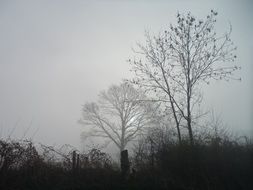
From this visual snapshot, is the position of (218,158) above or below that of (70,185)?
above

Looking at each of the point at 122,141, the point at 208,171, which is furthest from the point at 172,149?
the point at 122,141

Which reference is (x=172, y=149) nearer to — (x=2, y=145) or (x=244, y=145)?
(x=244, y=145)

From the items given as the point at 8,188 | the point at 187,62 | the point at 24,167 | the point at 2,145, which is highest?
the point at 187,62

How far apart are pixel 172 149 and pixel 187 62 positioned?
5657 mm

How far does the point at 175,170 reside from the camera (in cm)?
845

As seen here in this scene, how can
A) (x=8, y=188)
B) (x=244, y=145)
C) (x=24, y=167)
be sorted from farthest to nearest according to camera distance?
(x=244, y=145), (x=24, y=167), (x=8, y=188)

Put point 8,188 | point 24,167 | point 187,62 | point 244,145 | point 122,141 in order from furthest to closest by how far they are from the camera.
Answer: point 122,141
point 187,62
point 244,145
point 24,167
point 8,188

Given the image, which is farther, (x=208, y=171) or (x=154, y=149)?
(x=154, y=149)

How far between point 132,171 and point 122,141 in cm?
2412

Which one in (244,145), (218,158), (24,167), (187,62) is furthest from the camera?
(187,62)

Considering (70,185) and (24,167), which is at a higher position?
(24,167)

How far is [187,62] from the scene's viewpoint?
13148 mm

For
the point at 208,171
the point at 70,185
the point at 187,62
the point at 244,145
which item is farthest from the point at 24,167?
the point at 187,62

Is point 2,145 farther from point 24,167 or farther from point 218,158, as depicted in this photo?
point 218,158
